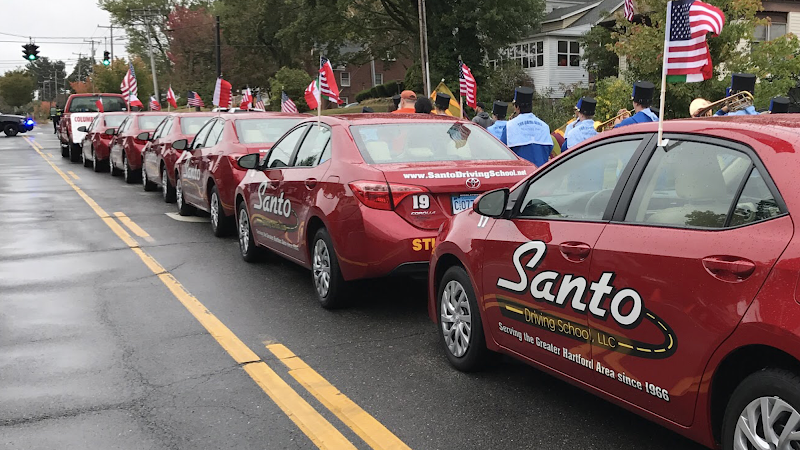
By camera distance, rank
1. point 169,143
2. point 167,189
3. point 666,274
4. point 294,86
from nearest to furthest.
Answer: point 666,274 < point 169,143 < point 167,189 < point 294,86

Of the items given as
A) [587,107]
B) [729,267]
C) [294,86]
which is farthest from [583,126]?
[294,86]

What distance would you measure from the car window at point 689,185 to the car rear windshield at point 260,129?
721 cm

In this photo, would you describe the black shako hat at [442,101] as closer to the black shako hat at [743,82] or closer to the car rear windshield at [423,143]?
the black shako hat at [743,82]

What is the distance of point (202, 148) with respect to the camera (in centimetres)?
1105

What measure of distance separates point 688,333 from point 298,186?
440 cm

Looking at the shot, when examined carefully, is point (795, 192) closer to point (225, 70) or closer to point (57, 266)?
point (57, 266)

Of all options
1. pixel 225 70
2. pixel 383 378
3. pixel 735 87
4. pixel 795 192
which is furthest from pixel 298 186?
pixel 225 70

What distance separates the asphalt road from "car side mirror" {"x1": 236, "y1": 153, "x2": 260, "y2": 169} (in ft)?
3.48

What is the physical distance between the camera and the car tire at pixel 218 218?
10406 mm

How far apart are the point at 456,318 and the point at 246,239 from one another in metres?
4.23

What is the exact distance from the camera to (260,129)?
10.7m

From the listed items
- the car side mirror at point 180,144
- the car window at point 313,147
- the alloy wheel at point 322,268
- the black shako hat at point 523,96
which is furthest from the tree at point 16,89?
the alloy wheel at point 322,268

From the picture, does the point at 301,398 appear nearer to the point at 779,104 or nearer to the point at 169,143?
the point at 779,104

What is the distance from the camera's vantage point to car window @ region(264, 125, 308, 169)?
789cm
